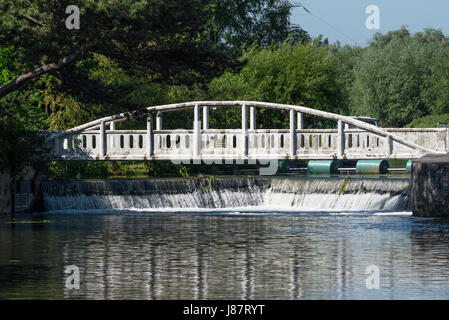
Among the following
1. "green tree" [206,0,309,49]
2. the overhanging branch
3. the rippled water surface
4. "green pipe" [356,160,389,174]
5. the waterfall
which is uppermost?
"green tree" [206,0,309,49]

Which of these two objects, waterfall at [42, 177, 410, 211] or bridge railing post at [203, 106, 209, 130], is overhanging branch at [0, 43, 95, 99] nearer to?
waterfall at [42, 177, 410, 211]

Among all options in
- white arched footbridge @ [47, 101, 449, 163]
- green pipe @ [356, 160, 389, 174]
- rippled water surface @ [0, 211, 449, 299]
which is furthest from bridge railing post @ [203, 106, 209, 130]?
green pipe @ [356, 160, 389, 174]

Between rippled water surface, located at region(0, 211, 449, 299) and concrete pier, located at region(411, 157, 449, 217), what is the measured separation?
28.0 inches

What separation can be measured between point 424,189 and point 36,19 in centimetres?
1337

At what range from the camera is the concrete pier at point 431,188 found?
3173 cm

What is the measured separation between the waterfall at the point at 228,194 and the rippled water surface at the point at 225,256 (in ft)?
11.6

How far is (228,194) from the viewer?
129 feet

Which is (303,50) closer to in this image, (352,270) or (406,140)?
(406,140)

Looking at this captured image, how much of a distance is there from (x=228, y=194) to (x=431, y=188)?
9.61 meters

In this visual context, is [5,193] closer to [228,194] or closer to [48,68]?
[228,194]

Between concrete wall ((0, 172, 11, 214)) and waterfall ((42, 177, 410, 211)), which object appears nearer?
concrete wall ((0, 172, 11, 214))

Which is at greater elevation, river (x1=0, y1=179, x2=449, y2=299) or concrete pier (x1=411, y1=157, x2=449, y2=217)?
concrete pier (x1=411, y1=157, x2=449, y2=217)

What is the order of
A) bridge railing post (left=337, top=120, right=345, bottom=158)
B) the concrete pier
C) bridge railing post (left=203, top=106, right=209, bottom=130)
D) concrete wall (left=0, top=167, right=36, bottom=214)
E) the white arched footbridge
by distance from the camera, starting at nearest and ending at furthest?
the concrete pier → concrete wall (left=0, top=167, right=36, bottom=214) → the white arched footbridge → bridge railing post (left=337, top=120, right=345, bottom=158) → bridge railing post (left=203, top=106, right=209, bottom=130)

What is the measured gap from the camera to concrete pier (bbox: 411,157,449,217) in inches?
1249
